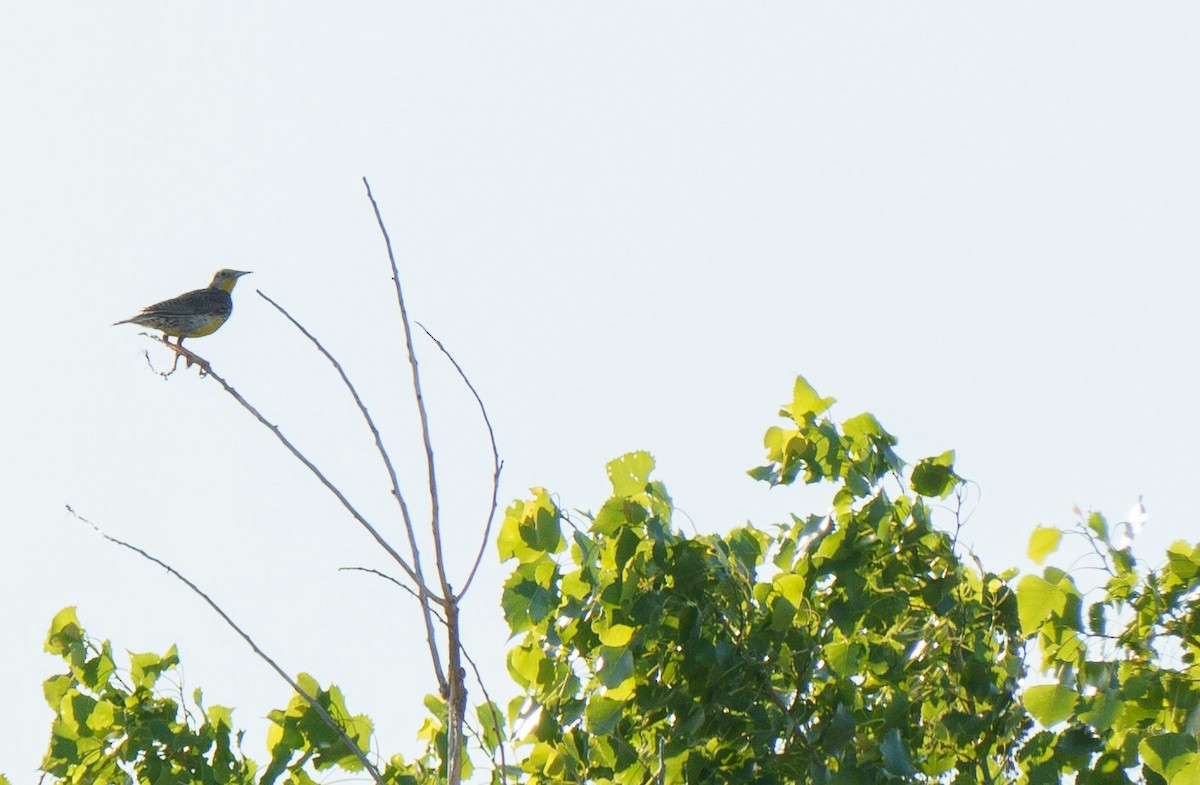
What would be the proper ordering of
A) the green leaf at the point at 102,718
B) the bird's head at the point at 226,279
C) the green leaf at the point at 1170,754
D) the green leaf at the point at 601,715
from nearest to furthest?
the green leaf at the point at 1170,754, the green leaf at the point at 601,715, the green leaf at the point at 102,718, the bird's head at the point at 226,279

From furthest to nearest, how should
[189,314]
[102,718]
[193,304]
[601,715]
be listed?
[193,304] < [189,314] < [102,718] < [601,715]

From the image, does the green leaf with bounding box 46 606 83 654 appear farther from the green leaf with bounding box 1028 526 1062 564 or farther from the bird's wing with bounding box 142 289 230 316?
the bird's wing with bounding box 142 289 230 316

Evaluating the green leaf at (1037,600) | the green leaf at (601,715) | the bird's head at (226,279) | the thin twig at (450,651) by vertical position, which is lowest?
the thin twig at (450,651)

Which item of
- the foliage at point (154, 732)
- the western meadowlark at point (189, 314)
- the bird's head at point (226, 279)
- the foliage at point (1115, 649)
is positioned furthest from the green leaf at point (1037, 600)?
the bird's head at point (226, 279)

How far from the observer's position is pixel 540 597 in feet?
14.9

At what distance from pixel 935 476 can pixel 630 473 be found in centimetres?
106

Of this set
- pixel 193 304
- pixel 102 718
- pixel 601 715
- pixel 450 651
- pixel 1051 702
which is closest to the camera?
pixel 450 651

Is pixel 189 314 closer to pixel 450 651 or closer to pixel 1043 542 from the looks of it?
pixel 1043 542

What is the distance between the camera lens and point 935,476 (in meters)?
4.89

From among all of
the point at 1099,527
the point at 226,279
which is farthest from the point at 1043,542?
the point at 226,279

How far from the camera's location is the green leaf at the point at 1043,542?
4.41 metres

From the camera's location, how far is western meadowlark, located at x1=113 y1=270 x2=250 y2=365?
37.7 feet

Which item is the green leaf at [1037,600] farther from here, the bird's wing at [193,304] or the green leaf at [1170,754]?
the bird's wing at [193,304]

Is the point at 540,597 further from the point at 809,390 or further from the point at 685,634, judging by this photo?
the point at 809,390
